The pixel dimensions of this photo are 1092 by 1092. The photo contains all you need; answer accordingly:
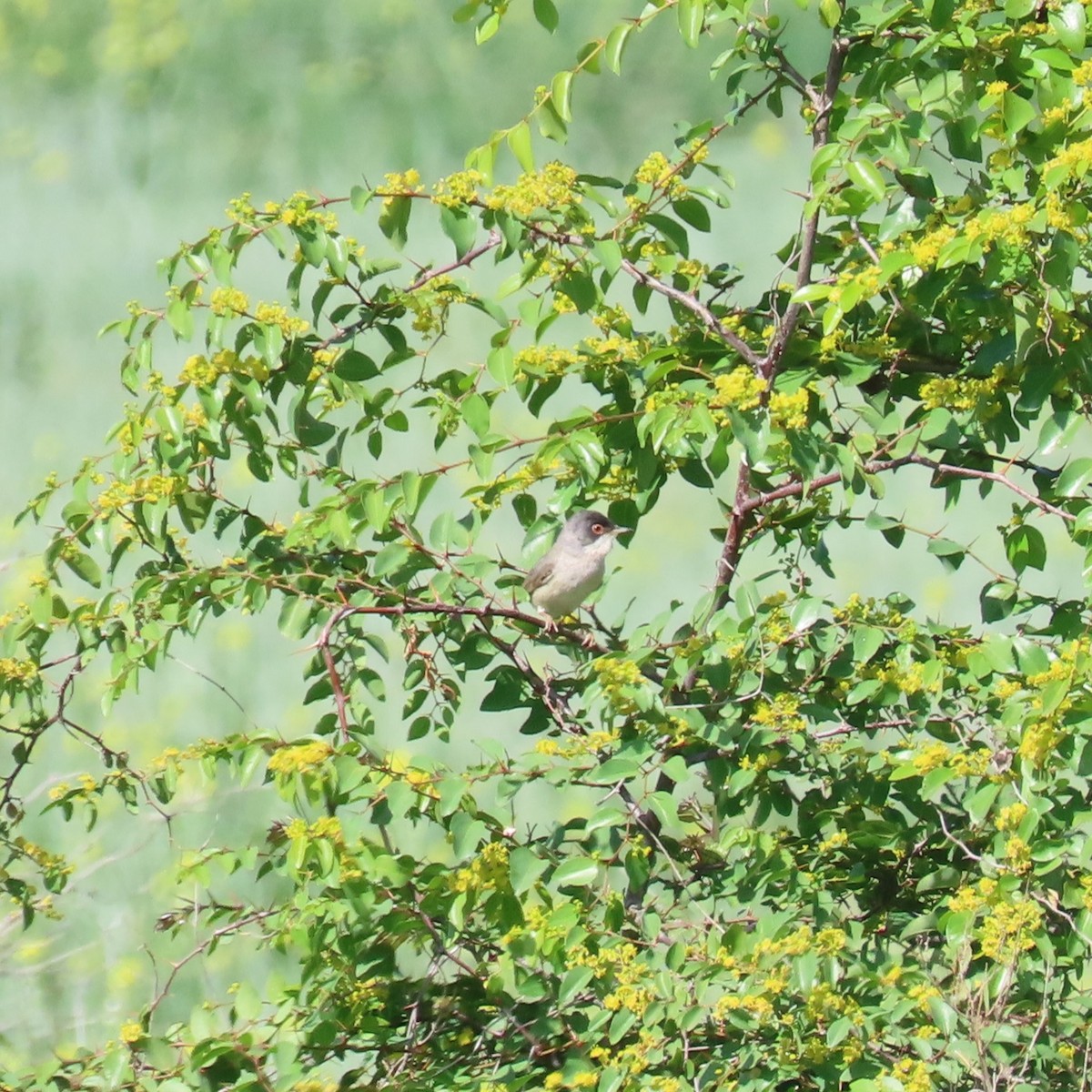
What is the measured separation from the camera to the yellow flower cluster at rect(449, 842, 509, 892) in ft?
9.23

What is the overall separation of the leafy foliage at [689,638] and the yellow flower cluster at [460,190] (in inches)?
0.4

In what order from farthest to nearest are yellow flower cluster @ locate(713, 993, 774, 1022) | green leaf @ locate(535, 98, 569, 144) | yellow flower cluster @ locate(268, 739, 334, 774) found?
green leaf @ locate(535, 98, 569, 144), yellow flower cluster @ locate(713, 993, 774, 1022), yellow flower cluster @ locate(268, 739, 334, 774)

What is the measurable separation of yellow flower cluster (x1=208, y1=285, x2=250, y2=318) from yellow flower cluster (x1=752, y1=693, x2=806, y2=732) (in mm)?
1283

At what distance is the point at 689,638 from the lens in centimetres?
314

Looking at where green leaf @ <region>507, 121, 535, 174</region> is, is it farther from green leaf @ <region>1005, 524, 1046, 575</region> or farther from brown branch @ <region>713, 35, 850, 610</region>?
green leaf @ <region>1005, 524, 1046, 575</region>

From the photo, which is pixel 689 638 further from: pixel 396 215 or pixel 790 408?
pixel 396 215

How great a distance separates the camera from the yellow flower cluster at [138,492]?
3.28 meters

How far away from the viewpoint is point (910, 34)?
3184mm

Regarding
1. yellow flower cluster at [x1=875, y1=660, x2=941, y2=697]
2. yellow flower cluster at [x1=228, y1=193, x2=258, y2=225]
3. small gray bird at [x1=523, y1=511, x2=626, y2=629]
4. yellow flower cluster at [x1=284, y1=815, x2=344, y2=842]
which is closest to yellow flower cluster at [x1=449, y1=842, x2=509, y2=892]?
yellow flower cluster at [x1=284, y1=815, x2=344, y2=842]

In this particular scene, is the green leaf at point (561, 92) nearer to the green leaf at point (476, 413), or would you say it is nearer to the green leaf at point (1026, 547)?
the green leaf at point (476, 413)

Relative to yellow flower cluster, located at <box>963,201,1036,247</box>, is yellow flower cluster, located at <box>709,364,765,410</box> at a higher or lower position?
lower

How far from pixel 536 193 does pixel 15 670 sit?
62.7 inches

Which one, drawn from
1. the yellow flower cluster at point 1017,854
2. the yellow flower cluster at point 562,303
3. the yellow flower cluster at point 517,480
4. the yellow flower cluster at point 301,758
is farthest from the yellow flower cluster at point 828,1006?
the yellow flower cluster at point 562,303

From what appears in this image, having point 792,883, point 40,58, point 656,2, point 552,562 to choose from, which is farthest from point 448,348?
point 792,883
